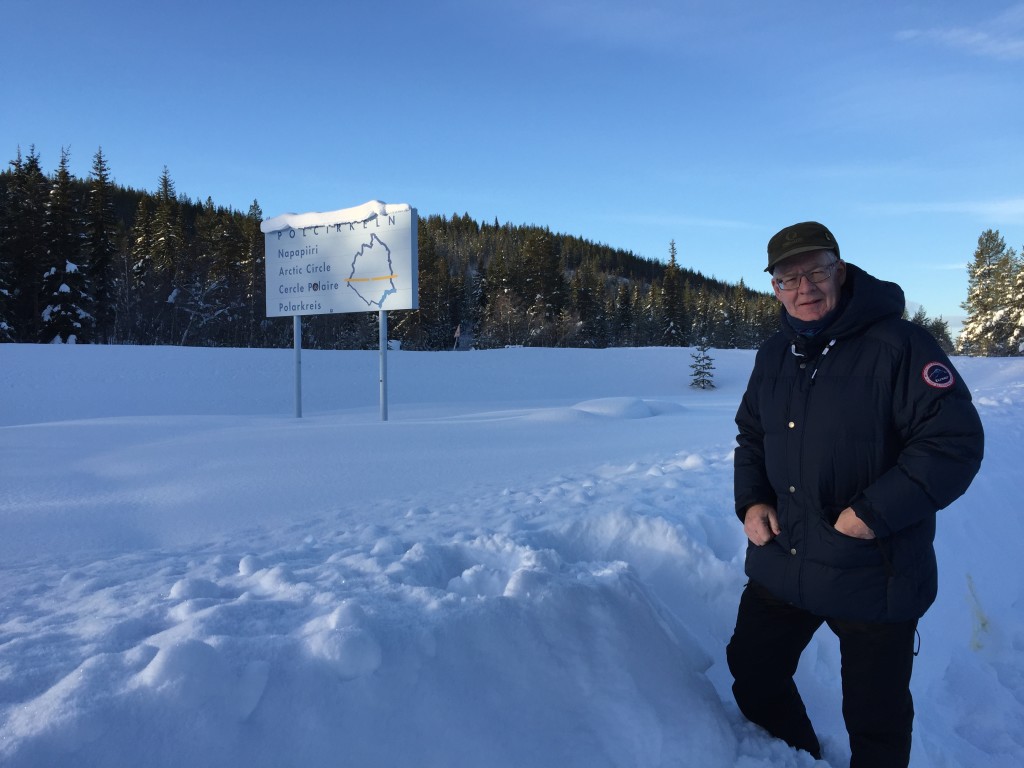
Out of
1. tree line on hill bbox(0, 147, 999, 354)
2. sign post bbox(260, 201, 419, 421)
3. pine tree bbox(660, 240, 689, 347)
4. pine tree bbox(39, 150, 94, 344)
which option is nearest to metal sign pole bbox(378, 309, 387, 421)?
sign post bbox(260, 201, 419, 421)

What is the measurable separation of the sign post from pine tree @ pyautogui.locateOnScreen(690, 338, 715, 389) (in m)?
15.3

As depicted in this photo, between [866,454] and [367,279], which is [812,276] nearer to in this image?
[866,454]

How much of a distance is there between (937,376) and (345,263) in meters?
10.00

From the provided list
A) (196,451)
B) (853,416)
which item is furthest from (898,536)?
(196,451)

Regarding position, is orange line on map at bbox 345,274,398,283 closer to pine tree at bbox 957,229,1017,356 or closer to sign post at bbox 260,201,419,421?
sign post at bbox 260,201,419,421

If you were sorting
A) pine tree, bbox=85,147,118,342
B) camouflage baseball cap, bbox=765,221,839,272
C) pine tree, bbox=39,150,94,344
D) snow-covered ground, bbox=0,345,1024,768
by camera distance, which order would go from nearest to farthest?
snow-covered ground, bbox=0,345,1024,768, camouflage baseball cap, bbox=765,221,839,272, pine tree, bbox=39,150,94,344, pine tree, bbox=85,147,118,342

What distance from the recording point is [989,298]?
40.8 metres

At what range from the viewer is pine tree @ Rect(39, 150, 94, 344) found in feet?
94.1

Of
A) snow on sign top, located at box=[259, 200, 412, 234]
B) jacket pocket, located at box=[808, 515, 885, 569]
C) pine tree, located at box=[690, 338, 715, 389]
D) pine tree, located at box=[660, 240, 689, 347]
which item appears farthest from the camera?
pine tree, located at box=[660, 240, 689, 347]

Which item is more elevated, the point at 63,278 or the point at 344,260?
the point at 63,278

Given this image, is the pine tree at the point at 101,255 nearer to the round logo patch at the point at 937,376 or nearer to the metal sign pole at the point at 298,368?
the metal sign pole at the point at 298,368

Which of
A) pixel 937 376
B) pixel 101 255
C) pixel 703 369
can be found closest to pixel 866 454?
pixel 937 376

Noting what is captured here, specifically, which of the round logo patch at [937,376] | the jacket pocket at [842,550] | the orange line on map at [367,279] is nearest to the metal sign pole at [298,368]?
the orange line on map at [367,279]

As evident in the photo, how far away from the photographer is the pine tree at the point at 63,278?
94.1ft
